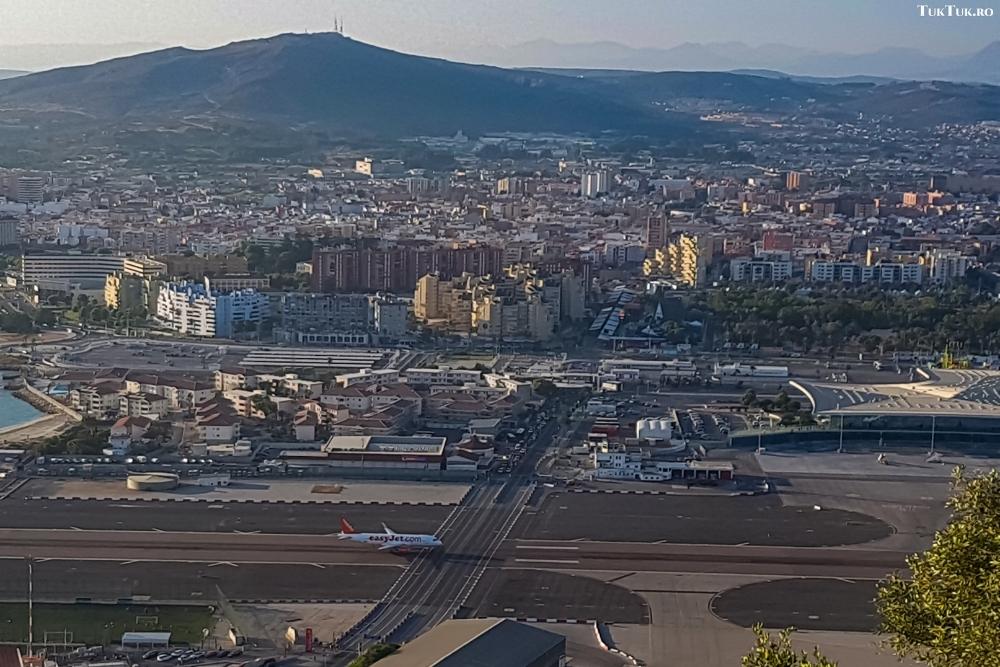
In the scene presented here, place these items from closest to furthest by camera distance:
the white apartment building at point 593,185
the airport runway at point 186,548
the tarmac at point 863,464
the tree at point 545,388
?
the airport runway at point 186,548, the tarmac at point 863,464, the tree at point 545,388, the white apartment building at point 593,185

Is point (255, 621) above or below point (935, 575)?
below

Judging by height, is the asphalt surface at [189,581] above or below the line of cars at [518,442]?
above

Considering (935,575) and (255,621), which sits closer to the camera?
(935,575)

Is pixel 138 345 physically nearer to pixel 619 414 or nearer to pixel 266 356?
pixel 266 356

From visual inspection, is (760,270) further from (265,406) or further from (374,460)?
(374,460)

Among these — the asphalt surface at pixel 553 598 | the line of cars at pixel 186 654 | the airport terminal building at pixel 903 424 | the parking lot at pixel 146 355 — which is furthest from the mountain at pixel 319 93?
the line of cars at pixel 186 654

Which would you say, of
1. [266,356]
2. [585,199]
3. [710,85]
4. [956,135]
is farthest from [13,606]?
[710,85]

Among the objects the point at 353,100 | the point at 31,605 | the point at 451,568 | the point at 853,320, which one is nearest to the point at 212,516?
the point at 451,568

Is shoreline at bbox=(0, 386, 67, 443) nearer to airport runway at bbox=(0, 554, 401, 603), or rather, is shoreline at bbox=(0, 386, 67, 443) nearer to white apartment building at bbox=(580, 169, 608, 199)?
airport runway at bbox=(0, 554, 401, 603)

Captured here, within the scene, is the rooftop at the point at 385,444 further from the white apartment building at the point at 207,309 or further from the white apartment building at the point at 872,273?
the white apartment building at the point at 872,273
